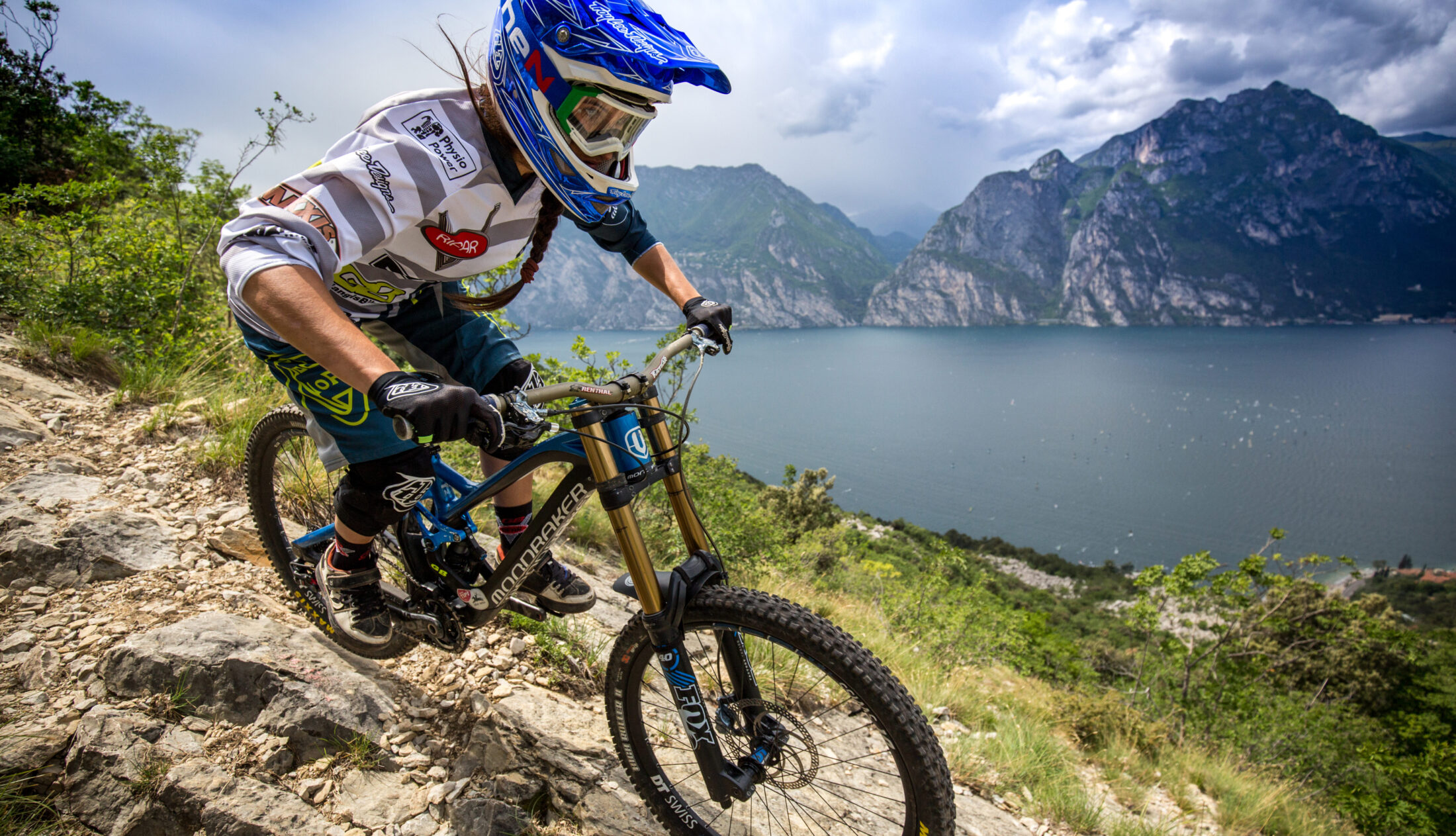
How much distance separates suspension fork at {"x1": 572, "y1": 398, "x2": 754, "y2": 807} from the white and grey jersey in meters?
Answer: 0.77

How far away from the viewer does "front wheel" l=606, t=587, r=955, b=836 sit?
70.7 inches

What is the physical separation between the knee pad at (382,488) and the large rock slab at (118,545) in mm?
1779

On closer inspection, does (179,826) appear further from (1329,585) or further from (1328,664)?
(1329,585)

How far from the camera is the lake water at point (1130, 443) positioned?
2445 inches

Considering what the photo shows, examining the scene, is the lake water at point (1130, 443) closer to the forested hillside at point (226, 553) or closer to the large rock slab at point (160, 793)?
the forested hillside at point (226, 553)

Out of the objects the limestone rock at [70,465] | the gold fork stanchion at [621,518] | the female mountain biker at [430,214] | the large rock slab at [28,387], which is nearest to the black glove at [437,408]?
the female mountain biker at [430,214]

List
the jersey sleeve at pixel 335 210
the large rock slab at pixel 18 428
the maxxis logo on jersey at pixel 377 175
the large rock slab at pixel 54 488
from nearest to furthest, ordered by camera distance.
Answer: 1. the jersey sleeve at pixel 335 210
2. the maxxis logo on jersey at pixel 377 175
3. the large rock slab at pixel 54 488
4. the large rock slab at pixel 18 428

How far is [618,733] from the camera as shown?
2311mm

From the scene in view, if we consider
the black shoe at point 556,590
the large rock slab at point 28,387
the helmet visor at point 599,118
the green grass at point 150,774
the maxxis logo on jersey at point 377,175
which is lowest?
the green grass at point 150,774

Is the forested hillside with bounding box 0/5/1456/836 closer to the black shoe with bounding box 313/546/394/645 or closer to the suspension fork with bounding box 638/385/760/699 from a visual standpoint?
the black shoe with bounding box 313/546/394/645

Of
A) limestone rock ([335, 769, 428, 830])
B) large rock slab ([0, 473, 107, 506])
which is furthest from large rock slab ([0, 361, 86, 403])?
limestone rock ([335, 769, 428, 830])

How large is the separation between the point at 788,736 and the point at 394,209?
218 cm

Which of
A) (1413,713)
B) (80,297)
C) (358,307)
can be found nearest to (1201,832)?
(358,307)

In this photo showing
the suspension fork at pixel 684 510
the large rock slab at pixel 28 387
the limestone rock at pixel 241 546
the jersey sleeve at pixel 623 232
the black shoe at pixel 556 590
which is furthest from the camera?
the large rock slab at pixel 28 387
